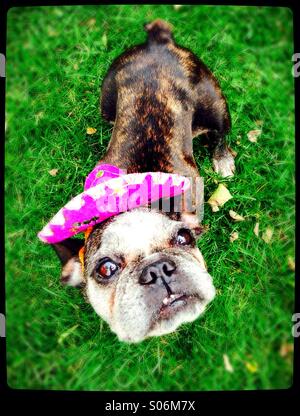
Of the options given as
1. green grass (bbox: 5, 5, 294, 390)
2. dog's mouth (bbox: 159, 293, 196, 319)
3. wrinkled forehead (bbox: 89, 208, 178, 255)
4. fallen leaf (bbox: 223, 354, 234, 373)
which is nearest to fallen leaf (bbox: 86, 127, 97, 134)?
green grass (bbox: 5, 5, 294, 390)

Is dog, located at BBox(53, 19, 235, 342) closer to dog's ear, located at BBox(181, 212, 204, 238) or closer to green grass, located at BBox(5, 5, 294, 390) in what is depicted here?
dog's ear, located at BBox(181, 212, 204, 238)

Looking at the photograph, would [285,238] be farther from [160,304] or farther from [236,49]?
[236,49]

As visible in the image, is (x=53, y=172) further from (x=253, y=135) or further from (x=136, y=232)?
(x=253, y=135)

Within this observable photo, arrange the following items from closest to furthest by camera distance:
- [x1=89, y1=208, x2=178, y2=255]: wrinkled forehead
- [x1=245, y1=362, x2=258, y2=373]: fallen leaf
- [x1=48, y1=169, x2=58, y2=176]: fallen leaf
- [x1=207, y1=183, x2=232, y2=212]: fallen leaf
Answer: [x1=89, y1=208, x2=178, y2=255]: wrinkled forehead
[x1=245, y1=362, x2=258, y2=373]: fallen leaf
[x1=48, y1=169, x2=58, y2=176]: fallen leaf
[x1=207, y1=183, x2=232, y2=212]: fallen leaf

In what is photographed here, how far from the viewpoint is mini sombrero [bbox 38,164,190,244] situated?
221 cm

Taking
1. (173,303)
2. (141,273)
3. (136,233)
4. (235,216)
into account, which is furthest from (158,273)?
(235,216)

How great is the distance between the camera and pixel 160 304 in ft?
7.18

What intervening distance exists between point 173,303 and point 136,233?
45 centimetres

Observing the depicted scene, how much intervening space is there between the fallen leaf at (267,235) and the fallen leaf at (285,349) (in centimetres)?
70

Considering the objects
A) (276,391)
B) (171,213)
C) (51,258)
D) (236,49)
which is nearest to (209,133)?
(236,49)

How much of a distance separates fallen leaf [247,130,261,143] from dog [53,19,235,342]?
185 mm

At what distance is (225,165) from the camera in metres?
3.34
